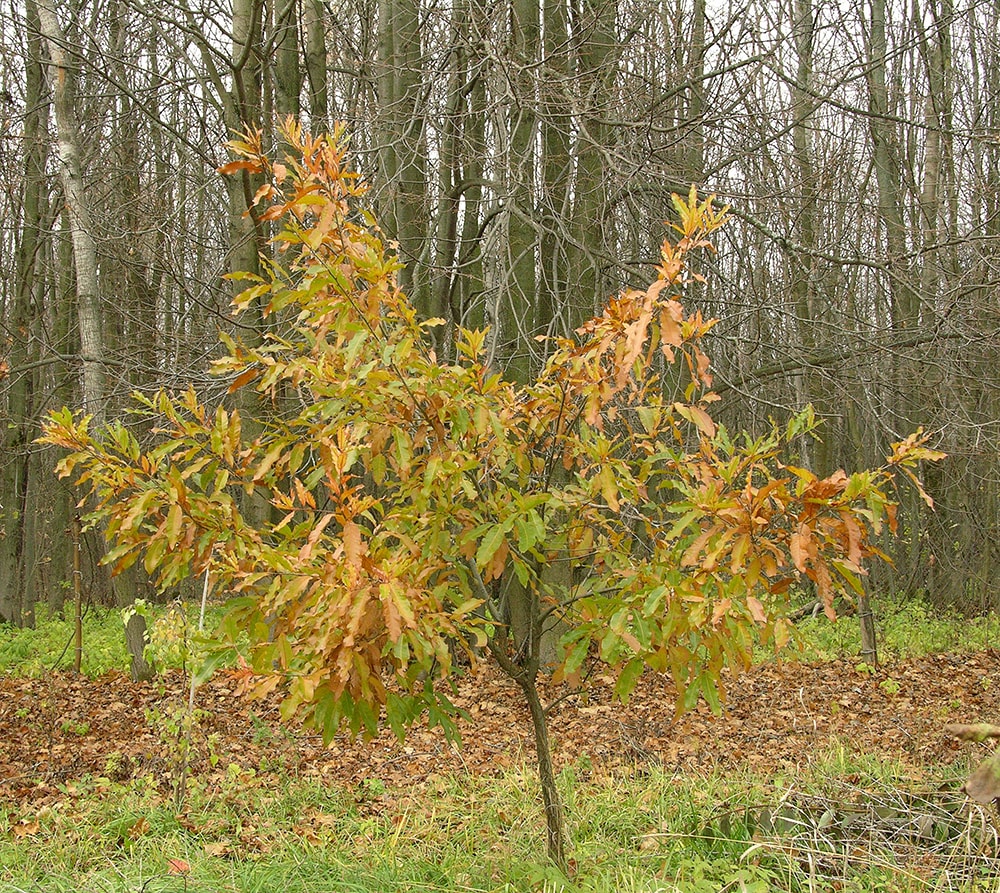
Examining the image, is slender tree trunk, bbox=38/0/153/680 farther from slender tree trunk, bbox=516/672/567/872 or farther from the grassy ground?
slender tree trunk, bbox=516/672/567/872

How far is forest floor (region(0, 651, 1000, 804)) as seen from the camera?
5.86 m

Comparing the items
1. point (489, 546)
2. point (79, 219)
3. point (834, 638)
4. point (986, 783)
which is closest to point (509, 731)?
point (489, 546)

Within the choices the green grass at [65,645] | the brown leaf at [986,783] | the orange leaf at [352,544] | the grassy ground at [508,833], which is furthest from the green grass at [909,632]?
the brown leaf at [986,783]

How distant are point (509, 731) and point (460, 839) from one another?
264cm

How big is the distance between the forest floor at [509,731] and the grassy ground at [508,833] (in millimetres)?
307

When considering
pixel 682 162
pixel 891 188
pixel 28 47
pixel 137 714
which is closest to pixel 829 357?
pixel 682 162

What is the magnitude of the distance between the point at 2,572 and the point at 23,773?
28.3ft

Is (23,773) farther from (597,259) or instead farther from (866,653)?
(866,653)

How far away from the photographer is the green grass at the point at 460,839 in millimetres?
3332

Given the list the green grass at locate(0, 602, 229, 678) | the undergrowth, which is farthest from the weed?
the undergrowth

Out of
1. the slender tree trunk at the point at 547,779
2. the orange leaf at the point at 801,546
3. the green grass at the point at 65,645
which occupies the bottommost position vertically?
the green grass at the point at 65,645

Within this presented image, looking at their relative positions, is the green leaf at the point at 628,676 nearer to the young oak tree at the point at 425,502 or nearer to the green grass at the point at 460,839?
the young oak tree at the point at 425,502

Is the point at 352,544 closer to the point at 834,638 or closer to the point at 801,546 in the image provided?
the point at 801,546

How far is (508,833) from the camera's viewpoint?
4.08m
